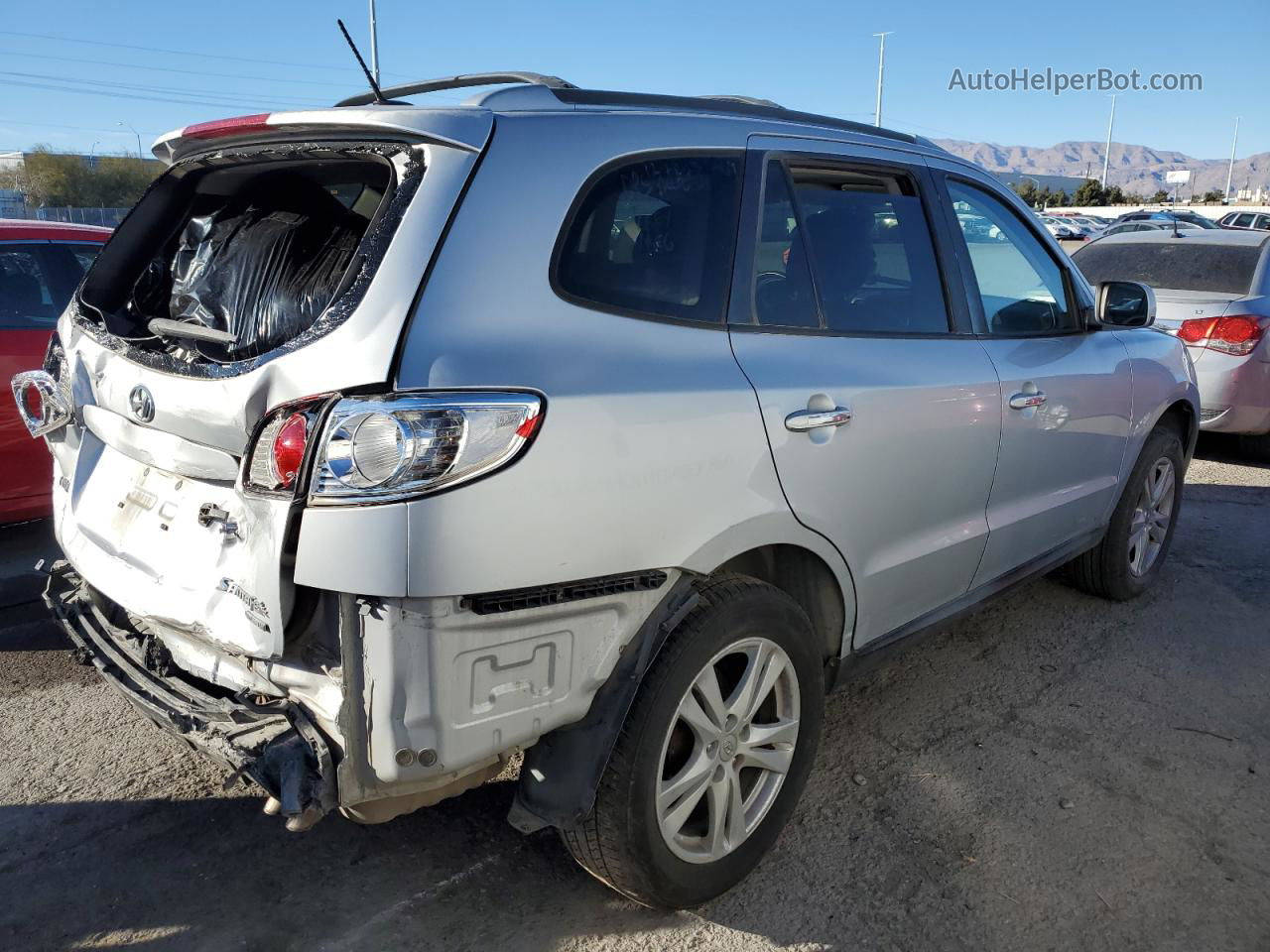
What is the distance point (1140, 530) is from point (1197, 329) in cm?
300

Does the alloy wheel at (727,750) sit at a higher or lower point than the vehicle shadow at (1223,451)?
higher

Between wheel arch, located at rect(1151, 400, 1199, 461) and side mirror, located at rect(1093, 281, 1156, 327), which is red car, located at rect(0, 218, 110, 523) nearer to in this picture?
side mirror, located at rect(1093, 281, 1156, 327)

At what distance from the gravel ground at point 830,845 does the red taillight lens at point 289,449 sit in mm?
1204

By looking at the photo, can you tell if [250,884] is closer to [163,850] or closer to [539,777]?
[163,850]

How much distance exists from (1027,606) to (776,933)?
2.68 meters

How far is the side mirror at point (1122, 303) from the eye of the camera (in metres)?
4.12

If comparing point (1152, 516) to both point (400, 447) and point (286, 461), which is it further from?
point (286, 461)

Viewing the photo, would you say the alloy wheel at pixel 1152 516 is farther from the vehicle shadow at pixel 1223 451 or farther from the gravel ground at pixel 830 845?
the vehicle shadow at pixel 1223 451

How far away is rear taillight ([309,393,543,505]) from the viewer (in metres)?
1.88

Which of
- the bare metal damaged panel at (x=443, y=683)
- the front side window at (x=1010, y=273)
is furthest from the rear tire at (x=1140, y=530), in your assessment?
the bare metal damaged panel at (x=443, y=683)

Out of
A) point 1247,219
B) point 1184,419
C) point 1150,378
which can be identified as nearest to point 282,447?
point 1150,378

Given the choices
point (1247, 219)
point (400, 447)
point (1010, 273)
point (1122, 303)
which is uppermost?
→ point (1247, 219)

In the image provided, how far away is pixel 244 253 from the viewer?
2551 mm

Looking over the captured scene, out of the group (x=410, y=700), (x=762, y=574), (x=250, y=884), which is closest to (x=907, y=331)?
(x=762, y=574)
